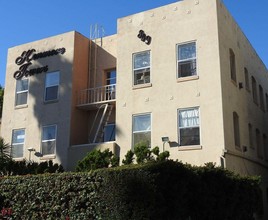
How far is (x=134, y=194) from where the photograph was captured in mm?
10820

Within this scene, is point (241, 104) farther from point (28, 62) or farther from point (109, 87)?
point (28, 62)

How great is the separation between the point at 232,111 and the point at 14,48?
13643 mm

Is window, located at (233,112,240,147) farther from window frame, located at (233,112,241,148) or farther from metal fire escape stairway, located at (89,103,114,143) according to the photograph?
metal fire escape stairway, located at (89,103,114,143)

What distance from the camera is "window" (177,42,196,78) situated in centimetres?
1869

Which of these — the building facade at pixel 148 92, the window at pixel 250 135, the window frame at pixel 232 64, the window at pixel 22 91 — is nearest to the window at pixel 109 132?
the building facade at pixel 148 92

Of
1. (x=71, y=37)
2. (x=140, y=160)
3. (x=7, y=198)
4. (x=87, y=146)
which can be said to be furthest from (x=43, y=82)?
(x=7, y=198)

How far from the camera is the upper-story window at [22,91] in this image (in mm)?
23281

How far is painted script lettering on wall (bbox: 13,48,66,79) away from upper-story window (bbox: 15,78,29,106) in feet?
1.16

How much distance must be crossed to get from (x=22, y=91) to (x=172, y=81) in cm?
943

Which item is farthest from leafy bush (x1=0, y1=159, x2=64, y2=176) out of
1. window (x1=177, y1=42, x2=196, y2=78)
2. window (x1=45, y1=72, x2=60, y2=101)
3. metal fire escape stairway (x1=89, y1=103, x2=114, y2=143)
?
window (x1=177, y1=42, x2=196, y2=78)

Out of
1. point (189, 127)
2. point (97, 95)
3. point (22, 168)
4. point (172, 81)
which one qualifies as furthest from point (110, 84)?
point (22, 168)

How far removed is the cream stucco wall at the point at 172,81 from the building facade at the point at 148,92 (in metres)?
0.05

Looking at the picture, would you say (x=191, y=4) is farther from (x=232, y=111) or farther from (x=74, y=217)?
(x=74, y=217)

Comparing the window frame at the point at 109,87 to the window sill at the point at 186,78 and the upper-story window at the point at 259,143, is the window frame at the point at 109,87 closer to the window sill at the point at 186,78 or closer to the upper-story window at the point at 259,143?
the window sill at the point at 186,78
